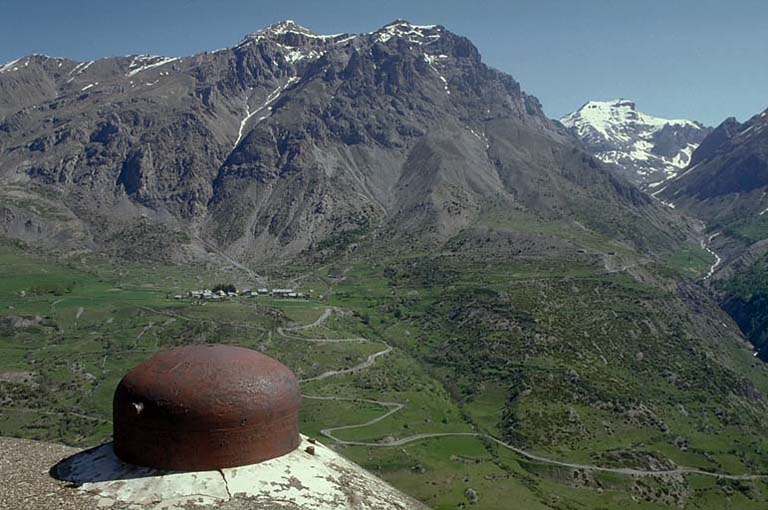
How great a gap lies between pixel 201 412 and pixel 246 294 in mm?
125084

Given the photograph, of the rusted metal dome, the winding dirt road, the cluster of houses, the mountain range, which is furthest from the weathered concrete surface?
the cluster of houses

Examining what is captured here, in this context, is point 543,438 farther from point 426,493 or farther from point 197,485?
point 197,485

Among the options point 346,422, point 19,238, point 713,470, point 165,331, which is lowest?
point 713,470

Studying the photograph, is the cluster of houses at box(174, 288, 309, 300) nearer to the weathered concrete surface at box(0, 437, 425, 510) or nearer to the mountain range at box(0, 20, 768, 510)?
the mountain range at box(0, 20, 768, 510)

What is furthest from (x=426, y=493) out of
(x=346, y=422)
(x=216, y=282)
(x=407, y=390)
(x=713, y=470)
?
(x=216, y=282)

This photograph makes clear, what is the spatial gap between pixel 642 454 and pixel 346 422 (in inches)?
1266

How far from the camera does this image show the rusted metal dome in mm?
16672

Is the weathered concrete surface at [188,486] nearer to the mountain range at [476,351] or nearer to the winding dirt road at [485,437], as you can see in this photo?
the mountain range at [476,351]

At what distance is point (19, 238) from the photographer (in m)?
183

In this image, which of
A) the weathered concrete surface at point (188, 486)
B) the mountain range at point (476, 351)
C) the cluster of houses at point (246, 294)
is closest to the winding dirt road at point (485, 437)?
the mountain range at point (476, 351)

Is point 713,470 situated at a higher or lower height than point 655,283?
lower

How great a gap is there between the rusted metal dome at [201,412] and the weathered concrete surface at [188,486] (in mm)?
361

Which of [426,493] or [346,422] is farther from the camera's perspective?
[346,422]

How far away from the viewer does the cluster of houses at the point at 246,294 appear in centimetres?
13200
